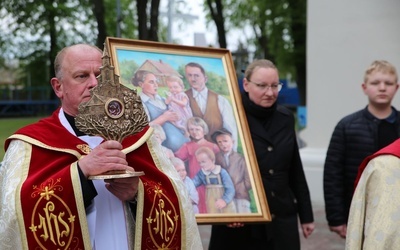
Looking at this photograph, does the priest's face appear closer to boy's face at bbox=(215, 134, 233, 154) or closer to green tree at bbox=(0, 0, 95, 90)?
boy's face at bbox=(215, 134, 233, 154)

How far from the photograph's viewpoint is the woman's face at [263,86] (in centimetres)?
461

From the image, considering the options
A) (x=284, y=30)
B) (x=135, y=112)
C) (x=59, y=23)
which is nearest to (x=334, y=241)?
(x=135, y=112)

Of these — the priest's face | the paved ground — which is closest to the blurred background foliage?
the priest's face

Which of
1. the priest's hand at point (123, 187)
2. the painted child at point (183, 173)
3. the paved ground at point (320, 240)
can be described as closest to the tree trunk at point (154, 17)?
the paved ground at point (320, 240)

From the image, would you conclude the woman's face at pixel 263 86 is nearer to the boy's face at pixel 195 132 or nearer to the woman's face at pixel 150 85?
the boy's face at pixel 195 132

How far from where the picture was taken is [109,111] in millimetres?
2840

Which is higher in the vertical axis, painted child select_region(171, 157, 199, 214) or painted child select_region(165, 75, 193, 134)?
painted child select_region(165, 75, 193, 134)

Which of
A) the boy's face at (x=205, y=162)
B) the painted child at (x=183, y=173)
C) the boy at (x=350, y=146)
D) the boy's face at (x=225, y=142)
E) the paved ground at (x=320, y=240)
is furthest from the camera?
the paved ground at (x=320, y=240)

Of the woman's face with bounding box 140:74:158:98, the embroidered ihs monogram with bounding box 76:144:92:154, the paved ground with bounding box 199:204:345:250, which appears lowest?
the paved ground with bounding box 199:204:345:250

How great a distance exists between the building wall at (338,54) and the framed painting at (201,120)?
5090 millimetres

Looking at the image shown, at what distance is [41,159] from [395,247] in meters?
1.60

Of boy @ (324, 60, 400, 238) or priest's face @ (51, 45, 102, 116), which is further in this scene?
boy @ (324, 60, 400, 238)

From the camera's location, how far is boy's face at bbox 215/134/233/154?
4.59 meters

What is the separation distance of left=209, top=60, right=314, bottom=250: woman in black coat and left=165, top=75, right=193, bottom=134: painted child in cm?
45
